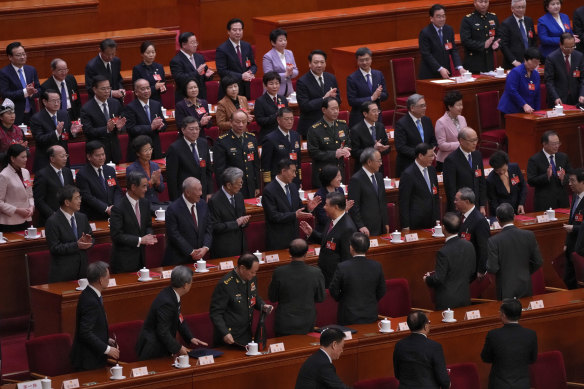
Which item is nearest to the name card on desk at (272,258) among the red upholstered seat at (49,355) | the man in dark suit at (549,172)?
the red upholstered seat at (49,355)

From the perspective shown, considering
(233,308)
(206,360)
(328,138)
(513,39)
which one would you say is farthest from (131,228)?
(513,39)

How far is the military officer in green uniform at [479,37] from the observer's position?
476 inches

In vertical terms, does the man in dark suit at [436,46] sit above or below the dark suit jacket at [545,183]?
above

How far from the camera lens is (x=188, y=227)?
8.20 m

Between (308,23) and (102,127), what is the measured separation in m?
3.91

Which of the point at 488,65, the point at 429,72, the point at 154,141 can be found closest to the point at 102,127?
the point at 154,141

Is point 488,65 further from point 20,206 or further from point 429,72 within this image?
point 20,206

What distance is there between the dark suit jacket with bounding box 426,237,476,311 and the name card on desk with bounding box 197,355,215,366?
174 cm

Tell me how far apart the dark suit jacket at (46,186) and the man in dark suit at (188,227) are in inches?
40.6

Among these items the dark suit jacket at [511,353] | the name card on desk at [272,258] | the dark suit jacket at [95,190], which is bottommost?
the dark suit jacket at [511,353]

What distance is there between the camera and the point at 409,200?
9.02 metres

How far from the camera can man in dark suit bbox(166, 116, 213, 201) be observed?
9133mm

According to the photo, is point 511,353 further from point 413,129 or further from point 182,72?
point 182,72

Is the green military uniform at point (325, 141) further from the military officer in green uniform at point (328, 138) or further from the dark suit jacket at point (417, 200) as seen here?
the dark suit jacket at point (417, 200)
